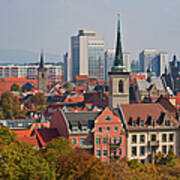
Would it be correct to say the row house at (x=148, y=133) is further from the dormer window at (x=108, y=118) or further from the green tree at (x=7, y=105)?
the green tree at (x=7, y=105)

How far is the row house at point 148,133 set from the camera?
67562 mm

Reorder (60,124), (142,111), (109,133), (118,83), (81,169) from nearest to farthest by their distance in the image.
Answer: (81,169)
(109,133)
(60,124)
(142,111)
(118,83)

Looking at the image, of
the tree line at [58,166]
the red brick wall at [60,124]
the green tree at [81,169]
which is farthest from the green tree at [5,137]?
the red brick wall at [60,124]

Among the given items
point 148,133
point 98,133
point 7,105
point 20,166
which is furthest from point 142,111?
point 7,105

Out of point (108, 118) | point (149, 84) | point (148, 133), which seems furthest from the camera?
point (149, 84)

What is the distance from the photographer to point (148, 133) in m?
68.2

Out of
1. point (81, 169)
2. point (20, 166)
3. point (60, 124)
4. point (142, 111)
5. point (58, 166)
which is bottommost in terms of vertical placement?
point (81, 169)

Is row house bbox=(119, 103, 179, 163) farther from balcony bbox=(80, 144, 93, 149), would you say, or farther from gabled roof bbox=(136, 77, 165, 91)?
gabled roof bbox=(136, 77, 165, 91)

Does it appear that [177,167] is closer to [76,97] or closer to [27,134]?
[27,134]

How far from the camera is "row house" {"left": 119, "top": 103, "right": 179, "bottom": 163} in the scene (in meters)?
67.6

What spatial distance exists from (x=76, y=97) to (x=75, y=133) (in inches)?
3289

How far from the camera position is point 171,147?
68.9m

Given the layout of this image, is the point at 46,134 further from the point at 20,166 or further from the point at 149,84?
the point at 149,84

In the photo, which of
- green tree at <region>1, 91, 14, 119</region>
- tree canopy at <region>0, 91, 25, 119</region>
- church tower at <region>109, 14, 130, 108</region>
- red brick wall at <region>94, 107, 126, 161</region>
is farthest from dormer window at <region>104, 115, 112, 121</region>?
green tree at <region>1, 91, 14, 119</region>
